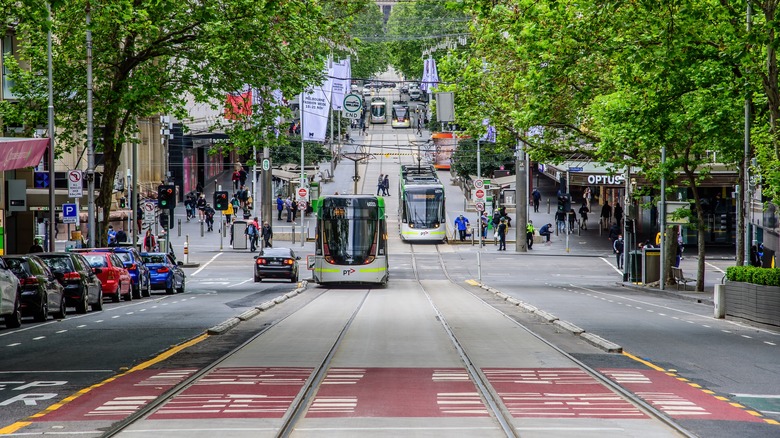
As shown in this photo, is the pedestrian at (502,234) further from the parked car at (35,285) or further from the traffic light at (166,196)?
the parked car at (35,285)

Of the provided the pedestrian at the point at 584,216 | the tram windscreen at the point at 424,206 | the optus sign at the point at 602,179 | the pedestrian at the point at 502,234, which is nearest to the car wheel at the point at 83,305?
the pedestrian at the point at 502,234

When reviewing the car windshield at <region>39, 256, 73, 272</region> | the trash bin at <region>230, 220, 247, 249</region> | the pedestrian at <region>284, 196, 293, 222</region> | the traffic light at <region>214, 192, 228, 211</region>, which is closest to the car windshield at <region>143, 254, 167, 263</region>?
the car windshield at <region>39, 256, 73, 272</region>

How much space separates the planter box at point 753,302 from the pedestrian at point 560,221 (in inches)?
1676

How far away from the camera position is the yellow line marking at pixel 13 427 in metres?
11.0

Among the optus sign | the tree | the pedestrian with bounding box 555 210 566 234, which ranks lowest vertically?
the pedestrian with bounding box 555 210 566 234

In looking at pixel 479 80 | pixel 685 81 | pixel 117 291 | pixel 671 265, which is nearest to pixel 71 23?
pixel 117 291

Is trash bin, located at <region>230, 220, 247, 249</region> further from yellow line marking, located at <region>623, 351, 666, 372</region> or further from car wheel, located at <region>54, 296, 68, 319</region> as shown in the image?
yellow line marking, located at <region>623, 351, 666, 372</region>

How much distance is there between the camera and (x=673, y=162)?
4047 cm

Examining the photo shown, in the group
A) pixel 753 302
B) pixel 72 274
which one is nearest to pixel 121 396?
pixel 72 274

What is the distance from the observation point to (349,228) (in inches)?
1624

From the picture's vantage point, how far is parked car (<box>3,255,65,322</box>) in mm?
25109

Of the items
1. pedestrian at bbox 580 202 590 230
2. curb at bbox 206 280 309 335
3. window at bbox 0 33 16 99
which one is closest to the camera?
curb at bbox 206 280 309 335

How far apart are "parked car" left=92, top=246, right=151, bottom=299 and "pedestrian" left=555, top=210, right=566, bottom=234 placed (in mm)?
38377

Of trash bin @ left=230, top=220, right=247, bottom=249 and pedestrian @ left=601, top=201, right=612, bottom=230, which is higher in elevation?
pedestrian @ left=601, top=201, right=612, bottom=230
